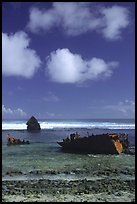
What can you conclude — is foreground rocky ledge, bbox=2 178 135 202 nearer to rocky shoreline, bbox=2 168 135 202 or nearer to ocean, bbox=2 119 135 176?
rocky shoreline, bbox=2 168 135 202

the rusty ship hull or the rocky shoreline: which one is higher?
the rusty ship hull

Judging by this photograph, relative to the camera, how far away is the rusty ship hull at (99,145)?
107ft

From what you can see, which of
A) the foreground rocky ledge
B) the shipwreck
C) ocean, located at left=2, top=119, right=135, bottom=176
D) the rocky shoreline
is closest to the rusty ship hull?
the shipwreck

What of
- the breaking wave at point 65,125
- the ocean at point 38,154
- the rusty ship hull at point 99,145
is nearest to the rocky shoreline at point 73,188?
the ocean at point 38,154

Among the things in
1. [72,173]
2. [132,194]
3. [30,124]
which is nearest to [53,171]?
[72,173]

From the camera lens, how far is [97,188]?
15.6 metres

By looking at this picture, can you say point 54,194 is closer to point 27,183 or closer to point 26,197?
point 26,197

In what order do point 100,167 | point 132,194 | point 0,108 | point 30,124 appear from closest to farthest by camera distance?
point 0,108 → point 132,194 → point 100,167 → point 30,124

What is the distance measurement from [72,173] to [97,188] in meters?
4.77

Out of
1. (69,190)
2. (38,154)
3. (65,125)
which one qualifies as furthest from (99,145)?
(65,125)

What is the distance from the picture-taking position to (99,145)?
109ft

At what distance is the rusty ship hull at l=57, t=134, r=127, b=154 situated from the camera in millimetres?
32750

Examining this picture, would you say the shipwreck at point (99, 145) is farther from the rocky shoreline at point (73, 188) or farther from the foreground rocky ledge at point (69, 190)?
the foreground rocky ledge at point (69, 190)

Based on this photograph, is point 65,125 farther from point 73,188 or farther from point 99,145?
point 73,188
